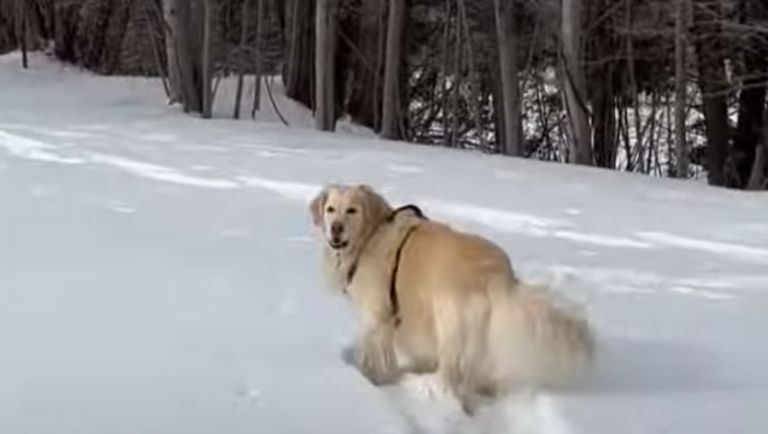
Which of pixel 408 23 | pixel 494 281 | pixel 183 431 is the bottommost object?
pixel 183 431

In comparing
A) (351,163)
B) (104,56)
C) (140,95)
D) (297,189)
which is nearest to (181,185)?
(297,189)

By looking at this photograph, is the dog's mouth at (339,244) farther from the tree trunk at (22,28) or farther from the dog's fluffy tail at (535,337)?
the tree trunk at (22,28)

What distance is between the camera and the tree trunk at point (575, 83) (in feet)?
33.1

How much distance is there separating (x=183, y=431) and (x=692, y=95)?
40.5ft

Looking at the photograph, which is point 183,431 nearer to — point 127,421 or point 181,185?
point 127,421

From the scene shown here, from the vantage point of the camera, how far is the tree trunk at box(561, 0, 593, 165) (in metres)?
10.1

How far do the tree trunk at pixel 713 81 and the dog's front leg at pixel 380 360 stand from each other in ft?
29.8

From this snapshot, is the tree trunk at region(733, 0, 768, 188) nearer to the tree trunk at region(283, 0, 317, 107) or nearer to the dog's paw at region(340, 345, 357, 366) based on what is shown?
the tree trunk at region(283, 0, 317, 107)

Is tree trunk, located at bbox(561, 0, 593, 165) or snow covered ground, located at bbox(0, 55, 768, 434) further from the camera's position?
tree trunk, located at bbox(561, 0, 593, 165)

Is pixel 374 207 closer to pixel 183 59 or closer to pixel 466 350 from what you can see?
pixel 466 350

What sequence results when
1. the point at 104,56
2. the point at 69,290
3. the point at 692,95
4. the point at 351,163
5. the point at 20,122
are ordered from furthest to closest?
1. the point at 104,56
2. the point at 692,95
3. the point at 20,122
4. the point at 351,163
5. the point at 69,290

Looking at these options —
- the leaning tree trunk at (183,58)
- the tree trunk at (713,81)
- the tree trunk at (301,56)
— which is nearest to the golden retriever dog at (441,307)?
the leaning tree trunk at (183,58)

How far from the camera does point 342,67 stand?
15586 millimetres

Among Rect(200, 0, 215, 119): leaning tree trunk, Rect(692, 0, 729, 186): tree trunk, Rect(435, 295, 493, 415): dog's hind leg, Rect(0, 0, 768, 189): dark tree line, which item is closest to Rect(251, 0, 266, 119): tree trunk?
Rect(0, 0, 768, 189): dark tree line
